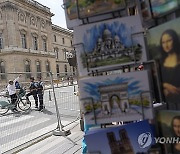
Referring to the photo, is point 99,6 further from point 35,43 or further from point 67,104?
point 35,43

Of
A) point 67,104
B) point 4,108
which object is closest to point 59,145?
point 4,108

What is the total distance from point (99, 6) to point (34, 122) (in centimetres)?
750

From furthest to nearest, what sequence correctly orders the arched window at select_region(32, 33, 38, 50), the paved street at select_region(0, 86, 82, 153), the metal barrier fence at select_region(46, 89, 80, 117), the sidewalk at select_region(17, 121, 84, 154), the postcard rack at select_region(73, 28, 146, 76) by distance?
1. the arched window at select_region(32, 33, 38, 50)
2. the metal barrier fence at select_region(46, 89, 80, 117)
3. the paved street at select_region(0, 86, 82, 153)
4. the sidewalk at select_region(17, 121, 84, 154)
5. the postcard rack at select_region(73, 28, 146, 76)

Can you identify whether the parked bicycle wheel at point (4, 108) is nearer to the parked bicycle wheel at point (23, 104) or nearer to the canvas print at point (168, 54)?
the parked bicycle wheel at point (23, 104)

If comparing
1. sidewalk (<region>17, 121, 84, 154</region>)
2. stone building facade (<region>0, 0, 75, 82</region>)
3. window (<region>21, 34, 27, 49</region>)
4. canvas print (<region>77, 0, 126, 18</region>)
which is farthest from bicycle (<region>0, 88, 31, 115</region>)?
window (<region>21, 34, 27, 49</region>)

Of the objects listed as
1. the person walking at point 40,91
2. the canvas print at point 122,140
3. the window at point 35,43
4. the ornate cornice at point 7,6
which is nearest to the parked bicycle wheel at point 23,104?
the person walking at point 40,91

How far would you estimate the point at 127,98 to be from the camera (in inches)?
53.2

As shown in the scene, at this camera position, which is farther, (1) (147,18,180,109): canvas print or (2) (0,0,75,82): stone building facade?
(2) (0,0,75,82): stone building facade

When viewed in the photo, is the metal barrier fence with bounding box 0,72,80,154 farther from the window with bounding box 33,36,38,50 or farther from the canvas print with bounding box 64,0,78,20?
the window with bounding box 33,36,38,50

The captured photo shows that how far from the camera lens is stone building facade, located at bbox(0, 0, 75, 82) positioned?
40.2 metres

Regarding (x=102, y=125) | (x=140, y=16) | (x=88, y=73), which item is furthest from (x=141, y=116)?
(x=140, y=16)

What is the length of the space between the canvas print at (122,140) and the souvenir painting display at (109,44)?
374 millimetres

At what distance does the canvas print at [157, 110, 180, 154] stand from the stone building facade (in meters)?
32.8

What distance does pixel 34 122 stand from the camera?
8.33 metres
